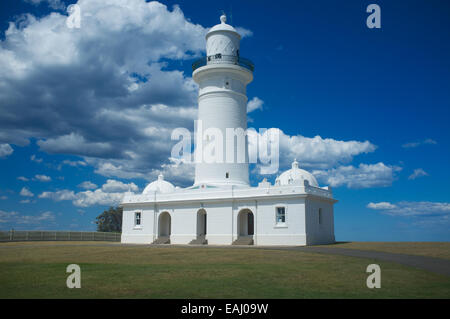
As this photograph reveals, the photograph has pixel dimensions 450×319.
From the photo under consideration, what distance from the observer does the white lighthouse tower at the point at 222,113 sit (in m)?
32.5

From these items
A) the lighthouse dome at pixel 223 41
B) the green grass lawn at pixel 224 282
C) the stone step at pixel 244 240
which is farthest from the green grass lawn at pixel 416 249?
the lighthouse dome at pixel 223 41

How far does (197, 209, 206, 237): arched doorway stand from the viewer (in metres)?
31.1

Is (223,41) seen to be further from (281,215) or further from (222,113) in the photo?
(281,215)

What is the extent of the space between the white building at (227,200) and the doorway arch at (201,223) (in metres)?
0.08

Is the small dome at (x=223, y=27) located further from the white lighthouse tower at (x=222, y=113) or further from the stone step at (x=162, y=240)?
the stone step at (x=162, y=240)

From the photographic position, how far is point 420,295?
8.14 metres

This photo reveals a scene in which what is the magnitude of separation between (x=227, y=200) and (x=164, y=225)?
824 cm

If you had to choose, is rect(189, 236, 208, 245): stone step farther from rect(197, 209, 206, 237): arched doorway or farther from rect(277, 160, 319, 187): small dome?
rect(277, 160, 319, 187): small dome

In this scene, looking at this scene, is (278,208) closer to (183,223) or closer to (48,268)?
(183,223)

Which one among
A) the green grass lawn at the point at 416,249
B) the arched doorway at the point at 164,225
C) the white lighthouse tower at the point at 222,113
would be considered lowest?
the green grass lawn at the point at 416,249

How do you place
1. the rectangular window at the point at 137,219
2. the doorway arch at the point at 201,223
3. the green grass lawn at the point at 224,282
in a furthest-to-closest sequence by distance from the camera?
the rectangular window at the point at 137,219 → the doorway arch at the point at 201,223 → the green grass lawn at the point at 224,282

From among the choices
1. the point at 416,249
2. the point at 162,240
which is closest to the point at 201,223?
the point at 162,240

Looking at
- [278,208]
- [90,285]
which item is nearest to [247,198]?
[278,208]

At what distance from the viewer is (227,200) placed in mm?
29594
